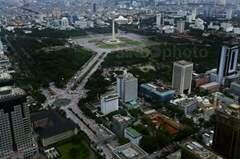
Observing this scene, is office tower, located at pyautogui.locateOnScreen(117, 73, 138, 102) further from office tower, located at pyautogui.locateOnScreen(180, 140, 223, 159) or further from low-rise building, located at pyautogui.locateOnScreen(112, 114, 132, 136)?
office tower, located at pyautogui.locateOnScreen(180, 140, 223, 159)

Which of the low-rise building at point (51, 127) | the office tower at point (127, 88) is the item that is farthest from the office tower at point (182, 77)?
the low-rise building at point (51, 127)

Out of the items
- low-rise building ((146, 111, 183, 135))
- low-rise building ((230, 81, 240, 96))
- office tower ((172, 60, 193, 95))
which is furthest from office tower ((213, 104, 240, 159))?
low-rise building ((230, 81, 240, 96))

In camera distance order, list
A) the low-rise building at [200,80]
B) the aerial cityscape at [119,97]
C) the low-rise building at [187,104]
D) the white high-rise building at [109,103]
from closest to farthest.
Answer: the aerial cityscape at [119,97]
the white high-rise building at [109,103]
the low-rise building at [187,104]
the low-rise building at [200,80]

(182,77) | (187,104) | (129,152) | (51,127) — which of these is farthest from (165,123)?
(51,127)

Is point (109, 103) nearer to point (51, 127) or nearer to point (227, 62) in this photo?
point (51, 127)

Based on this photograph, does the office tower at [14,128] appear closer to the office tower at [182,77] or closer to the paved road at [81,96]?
the paved road at [81,96]
